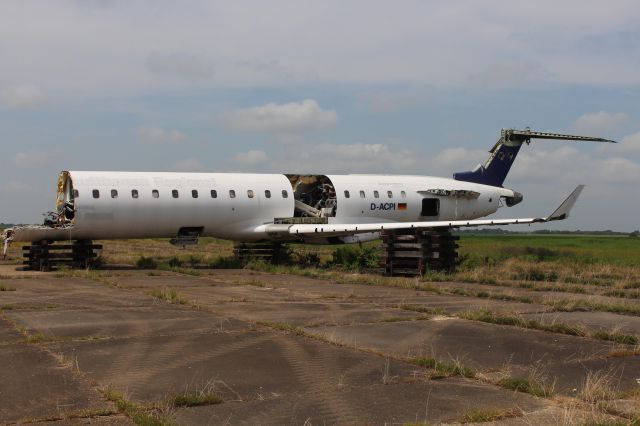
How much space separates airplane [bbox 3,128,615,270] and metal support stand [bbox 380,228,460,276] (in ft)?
1.09

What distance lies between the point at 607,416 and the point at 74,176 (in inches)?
813

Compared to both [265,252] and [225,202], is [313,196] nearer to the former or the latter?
[265,252]

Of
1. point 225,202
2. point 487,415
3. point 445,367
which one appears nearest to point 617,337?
point 445,367

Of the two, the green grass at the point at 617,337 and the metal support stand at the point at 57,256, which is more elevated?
the metal support stand at the point at 57,256

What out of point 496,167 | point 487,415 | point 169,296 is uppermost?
point 496,167

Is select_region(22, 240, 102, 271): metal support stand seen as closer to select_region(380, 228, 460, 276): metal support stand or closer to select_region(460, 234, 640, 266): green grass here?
select_region(380, 228, 460, 276): metal support stand

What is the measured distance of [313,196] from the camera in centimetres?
3123

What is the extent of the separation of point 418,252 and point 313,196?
347 inches

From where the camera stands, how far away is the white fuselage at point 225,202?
24062 millimetres

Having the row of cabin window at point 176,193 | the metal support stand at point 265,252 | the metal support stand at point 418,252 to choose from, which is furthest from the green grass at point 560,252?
the row of cabin window at point 176,193

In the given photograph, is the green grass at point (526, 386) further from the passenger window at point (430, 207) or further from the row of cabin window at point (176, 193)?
the passenger window at point (430, 207)

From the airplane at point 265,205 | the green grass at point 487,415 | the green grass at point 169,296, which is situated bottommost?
the green grass at point 487,415

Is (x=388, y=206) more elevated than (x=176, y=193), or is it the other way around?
(x=176, y=193)

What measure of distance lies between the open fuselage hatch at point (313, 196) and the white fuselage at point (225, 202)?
35cm
